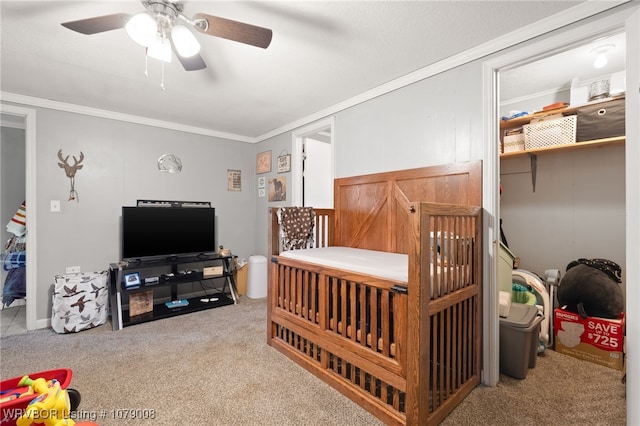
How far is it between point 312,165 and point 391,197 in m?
1.81

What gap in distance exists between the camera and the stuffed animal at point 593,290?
2129mm

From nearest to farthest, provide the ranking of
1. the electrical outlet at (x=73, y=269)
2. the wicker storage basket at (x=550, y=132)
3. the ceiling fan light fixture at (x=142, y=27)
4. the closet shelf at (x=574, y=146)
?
the ceiling fan light fixture at (x=142, y=27) → the closet shelf at (x=574, y=146) → the wicker storage basket at (x=550, y=132) → the electrical outlet at (x=73, y=269)

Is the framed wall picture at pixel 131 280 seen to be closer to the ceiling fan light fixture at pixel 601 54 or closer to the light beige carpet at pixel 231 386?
the light beige carpet at pixel 231 386

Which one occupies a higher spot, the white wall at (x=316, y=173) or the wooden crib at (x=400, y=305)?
the white wall at (x=316, y=173)

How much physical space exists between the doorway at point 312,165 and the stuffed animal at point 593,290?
2.25 meters

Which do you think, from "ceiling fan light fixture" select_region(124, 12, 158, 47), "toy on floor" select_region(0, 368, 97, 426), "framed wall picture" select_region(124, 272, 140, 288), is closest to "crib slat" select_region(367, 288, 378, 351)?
"toy on floor" select_region(0, 368, 97, 426)

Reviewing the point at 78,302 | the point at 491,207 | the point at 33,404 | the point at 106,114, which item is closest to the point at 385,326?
the point at 491,207

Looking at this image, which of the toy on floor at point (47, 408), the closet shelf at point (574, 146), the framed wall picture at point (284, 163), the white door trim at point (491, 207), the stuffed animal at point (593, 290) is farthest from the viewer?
the framed wall picture at point (284, 163)

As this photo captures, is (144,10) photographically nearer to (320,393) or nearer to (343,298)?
(343,298)

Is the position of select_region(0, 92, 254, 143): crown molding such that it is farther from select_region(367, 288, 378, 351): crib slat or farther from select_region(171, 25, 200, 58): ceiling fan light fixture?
select_region(367, 288, 378, 351): crib slat

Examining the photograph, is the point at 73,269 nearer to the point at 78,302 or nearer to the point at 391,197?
the point at 78,302

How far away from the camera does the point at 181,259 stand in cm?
335

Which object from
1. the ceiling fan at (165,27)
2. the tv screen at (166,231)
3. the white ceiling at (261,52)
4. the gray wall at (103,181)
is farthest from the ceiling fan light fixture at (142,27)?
the gray wall at (103,181)

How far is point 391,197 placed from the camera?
2.45m
